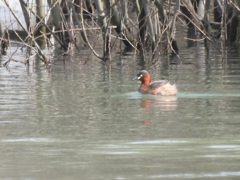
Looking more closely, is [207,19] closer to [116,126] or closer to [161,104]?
[161,104]

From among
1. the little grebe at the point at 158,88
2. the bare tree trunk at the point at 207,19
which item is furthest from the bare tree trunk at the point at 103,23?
the little grebe at the point at 158,88

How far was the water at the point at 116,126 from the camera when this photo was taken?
5.52 m

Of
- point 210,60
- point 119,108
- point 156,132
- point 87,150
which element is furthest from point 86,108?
point 210,60

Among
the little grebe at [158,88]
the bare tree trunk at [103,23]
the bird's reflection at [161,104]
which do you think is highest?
the bare tree trunk at [103,23]

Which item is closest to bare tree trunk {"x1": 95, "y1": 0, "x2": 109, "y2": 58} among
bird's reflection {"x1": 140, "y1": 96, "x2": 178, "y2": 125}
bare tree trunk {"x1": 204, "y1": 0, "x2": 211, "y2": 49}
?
bare tree trunk {"x1": 204, "y1": 0, "x2": 211, "y2": 49}

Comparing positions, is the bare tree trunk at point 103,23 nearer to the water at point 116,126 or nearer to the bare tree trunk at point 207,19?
the water at point 116,126

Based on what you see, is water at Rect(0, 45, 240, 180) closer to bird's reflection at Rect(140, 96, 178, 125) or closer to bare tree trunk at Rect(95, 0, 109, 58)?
bird's reflection at Rect(140, 96, 178, 125)

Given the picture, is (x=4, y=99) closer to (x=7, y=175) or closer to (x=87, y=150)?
(x=87, y=150)

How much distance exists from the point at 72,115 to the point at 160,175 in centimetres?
336

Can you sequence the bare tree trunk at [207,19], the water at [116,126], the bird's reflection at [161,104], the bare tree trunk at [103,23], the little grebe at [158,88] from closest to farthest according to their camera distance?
the water at [116,126] < the bird's reflection at [161,104] < the little grebe at [158,88] < the bare tree trunk at [103,23] < the bare tree trunk at [207,19]

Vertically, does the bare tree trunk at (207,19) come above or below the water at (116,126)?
above

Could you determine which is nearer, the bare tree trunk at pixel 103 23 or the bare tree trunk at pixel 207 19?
the bare tree trunk at pixel 103 23

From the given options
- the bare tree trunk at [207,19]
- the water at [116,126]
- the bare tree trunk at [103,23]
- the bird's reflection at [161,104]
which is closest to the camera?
the water at [116,126]

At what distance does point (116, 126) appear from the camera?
7.57 m
